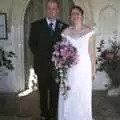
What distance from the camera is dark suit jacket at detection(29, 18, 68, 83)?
4.49 metres

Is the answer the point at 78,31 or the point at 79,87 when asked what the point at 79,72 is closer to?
the point at 79,87

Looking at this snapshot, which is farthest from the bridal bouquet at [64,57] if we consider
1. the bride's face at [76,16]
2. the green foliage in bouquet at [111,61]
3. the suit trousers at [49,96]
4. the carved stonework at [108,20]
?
the carved stonework at [108,20]

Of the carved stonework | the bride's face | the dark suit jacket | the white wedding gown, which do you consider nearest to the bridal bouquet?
the white wedding gown

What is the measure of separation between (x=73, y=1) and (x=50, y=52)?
105 inches

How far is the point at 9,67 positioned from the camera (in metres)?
6.90

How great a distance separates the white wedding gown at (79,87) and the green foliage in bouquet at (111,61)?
2474 mm

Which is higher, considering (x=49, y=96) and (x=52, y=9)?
(x=52, y=9)

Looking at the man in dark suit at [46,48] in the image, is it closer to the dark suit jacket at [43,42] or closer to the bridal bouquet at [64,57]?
the dark suit jacket at [43,42]

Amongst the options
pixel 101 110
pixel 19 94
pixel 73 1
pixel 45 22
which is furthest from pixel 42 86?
pixel 73 1

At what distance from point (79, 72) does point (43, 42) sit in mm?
610

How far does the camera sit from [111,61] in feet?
21.9

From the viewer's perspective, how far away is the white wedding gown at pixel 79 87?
4133 mm

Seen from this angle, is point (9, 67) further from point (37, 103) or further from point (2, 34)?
point (37, 103)

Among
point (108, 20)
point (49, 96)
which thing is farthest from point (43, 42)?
point (108, 20)
